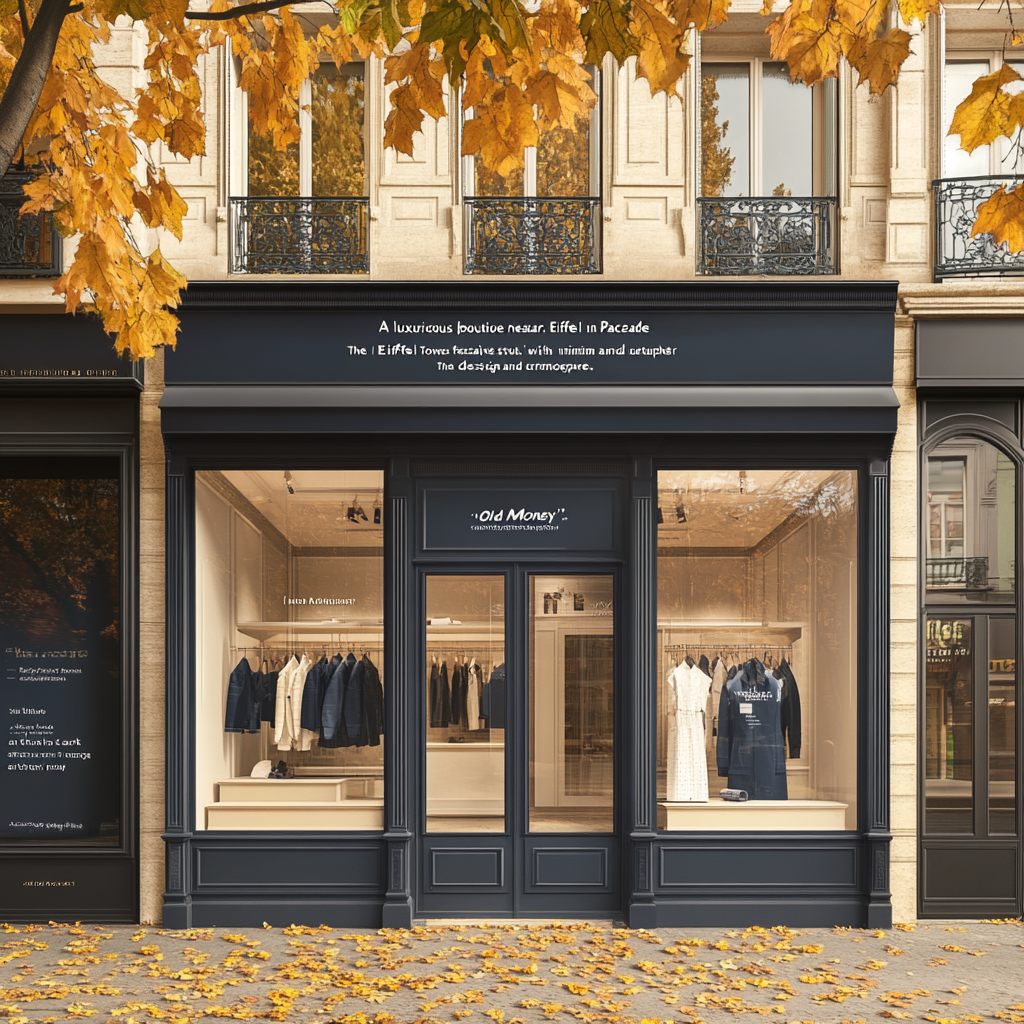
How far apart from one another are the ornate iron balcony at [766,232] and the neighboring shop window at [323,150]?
10.2 ft

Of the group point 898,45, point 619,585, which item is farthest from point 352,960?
point 898,45

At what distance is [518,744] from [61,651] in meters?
4.07

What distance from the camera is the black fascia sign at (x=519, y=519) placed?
880 cm

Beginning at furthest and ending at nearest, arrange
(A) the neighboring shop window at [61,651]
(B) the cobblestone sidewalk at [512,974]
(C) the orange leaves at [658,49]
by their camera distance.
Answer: (A) the neighboring shop window at [61,651] → (B) the cobblestone sidewalk at [512,974] → (C) the orange leaves at [658,49]

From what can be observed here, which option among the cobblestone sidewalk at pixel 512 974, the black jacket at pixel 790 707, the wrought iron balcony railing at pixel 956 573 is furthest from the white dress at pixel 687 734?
the wrought iron balcony railing at pixel 956 573

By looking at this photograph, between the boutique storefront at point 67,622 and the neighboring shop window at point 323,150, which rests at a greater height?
the neighboring shop window at point 323,150

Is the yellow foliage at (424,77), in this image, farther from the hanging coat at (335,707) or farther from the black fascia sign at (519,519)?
the hanging coat at (335,707)

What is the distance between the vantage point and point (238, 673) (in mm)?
8938

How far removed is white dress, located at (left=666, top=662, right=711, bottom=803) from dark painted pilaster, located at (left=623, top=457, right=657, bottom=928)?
0.81 feet

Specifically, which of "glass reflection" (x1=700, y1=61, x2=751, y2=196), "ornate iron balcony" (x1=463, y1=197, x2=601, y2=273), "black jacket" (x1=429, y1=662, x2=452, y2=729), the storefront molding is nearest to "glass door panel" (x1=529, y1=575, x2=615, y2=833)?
"black jacket" (x1=429, y1=662, x2=452, y2=729)

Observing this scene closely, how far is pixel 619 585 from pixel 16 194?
241 inches

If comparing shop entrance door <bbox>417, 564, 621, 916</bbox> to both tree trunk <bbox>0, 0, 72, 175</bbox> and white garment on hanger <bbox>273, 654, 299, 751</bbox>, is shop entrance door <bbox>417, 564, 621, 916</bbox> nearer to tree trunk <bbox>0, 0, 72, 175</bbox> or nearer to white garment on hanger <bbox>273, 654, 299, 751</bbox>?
white garment on hanger <bbox>273, 654, 299, 751</bbox>

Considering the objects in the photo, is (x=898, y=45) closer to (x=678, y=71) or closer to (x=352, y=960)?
(x=678, y=71)

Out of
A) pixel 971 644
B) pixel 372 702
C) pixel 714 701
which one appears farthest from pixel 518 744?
pixel 971 644
